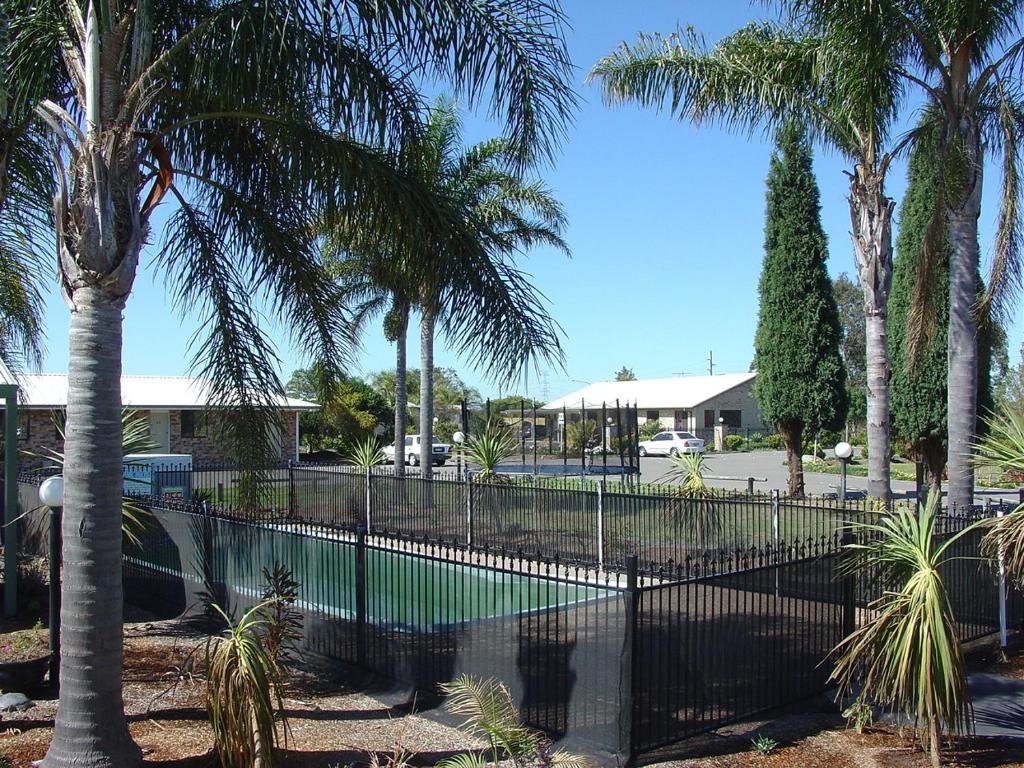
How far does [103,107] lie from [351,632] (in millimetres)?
4828

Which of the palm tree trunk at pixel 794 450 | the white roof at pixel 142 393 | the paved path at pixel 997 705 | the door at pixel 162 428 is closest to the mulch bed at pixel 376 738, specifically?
the paved path at pixel 997 705

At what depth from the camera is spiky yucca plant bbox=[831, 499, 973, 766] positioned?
227 inches

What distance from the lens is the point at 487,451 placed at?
18.0 metres

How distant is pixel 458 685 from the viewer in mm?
5902

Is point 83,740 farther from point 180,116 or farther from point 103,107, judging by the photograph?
point 180,116

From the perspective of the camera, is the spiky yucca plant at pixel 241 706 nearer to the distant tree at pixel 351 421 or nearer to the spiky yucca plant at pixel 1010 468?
the spiky yucca plant at pixel 1010 468

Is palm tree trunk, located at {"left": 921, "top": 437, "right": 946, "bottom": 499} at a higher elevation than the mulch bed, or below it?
higher

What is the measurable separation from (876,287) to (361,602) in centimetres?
951

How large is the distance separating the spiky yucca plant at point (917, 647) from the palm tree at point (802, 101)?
297 inches

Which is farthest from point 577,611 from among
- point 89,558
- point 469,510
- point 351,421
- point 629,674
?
point 351,421

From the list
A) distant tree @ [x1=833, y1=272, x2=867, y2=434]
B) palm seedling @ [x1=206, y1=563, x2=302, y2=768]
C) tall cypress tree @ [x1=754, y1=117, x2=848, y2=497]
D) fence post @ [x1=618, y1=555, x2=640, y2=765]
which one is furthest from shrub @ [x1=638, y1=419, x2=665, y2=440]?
palm seedling @ [x1=206, y1=563, x2=302, y2=768]

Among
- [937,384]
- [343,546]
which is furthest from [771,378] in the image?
[343,546]

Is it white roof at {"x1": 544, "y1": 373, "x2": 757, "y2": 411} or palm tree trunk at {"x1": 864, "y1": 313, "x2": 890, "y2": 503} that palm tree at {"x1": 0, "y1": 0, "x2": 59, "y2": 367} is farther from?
white roof at {"x1": 544, "y1": 373, "x2": 757, "y2": 411}

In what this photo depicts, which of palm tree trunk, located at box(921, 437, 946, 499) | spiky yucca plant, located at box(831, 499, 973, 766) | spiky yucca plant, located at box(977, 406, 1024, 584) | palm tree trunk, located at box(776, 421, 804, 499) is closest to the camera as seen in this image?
spiky yucca plant, located at box(831, 499, 973, 766)
